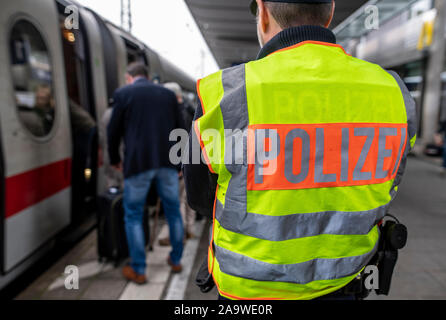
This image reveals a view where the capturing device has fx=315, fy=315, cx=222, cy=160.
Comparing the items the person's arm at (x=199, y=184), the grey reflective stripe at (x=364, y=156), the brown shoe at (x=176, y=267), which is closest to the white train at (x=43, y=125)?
the brown shoe at (x=176, y=267)

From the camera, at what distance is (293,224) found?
3.37 ft

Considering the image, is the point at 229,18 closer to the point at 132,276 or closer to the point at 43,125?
the point at 43,125

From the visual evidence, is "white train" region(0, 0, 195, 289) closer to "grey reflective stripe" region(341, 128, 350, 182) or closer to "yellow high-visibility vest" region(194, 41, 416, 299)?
"yellow high-visibility vest" region(194, 41, 416, 299)

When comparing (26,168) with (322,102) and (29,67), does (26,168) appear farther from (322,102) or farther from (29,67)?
(322,102)

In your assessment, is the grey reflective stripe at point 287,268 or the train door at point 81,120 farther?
the train door at point 81,120

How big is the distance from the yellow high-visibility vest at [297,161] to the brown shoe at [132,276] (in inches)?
78.1

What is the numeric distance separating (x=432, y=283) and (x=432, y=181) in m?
5.80

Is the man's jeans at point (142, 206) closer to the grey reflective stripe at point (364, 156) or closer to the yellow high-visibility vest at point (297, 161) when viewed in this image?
the yellow high-visibility vest at point (297, 161)

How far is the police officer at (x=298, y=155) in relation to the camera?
100 cm

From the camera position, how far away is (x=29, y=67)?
8.86 ft

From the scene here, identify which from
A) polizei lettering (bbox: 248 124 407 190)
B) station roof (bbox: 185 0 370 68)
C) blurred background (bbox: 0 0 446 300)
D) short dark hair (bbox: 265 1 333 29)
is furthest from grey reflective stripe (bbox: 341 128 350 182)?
station roof (bbox: 185 0 370 68)

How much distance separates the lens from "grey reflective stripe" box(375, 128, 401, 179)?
1084 mm

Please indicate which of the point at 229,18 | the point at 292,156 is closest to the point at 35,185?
the point at 292,156
